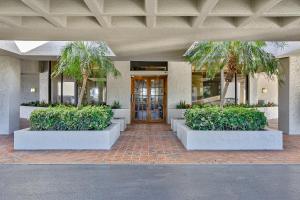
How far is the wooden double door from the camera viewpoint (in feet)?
53.7

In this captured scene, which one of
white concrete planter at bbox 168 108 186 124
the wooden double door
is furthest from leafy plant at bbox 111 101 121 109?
white concrete planter at bbox 168 108 186 124

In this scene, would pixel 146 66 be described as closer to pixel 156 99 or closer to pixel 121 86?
pixel 121 86

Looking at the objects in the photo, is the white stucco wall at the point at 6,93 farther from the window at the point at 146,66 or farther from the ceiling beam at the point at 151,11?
the ceiling beam at the point at 151,11

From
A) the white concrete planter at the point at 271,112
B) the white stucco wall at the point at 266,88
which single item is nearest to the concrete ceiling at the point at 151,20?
the white concrete planter at the point at 271,112

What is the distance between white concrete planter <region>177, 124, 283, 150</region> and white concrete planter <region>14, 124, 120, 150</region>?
2.54m

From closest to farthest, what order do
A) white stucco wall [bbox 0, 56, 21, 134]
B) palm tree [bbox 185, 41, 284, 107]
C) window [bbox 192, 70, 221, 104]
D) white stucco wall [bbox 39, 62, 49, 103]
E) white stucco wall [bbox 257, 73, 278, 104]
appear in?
palm tree [bbox 185, 41, 284, 107] → white stucco wall [bbox 0, 56, 21, 134] → window [bbox 192, 70, 221, 104] → white stucco wall [bbox 39, 62, 49, 103] → white stucco wall [bbox 257, 73, 278, 104]

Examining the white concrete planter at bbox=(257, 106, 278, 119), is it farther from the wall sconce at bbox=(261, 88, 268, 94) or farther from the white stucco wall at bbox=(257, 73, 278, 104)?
the wall sconce at bbox=(261, 88, 268, 94)

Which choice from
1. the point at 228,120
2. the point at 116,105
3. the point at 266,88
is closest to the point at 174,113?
the point at 116,105

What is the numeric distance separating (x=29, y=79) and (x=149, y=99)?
382 inches

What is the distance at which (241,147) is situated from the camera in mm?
8188

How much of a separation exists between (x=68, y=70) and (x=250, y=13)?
22.4 ft

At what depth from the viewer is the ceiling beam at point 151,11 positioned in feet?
17.5

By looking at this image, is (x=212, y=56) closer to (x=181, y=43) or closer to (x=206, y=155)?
(x=181, y=43)

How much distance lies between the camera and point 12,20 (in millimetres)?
6531
